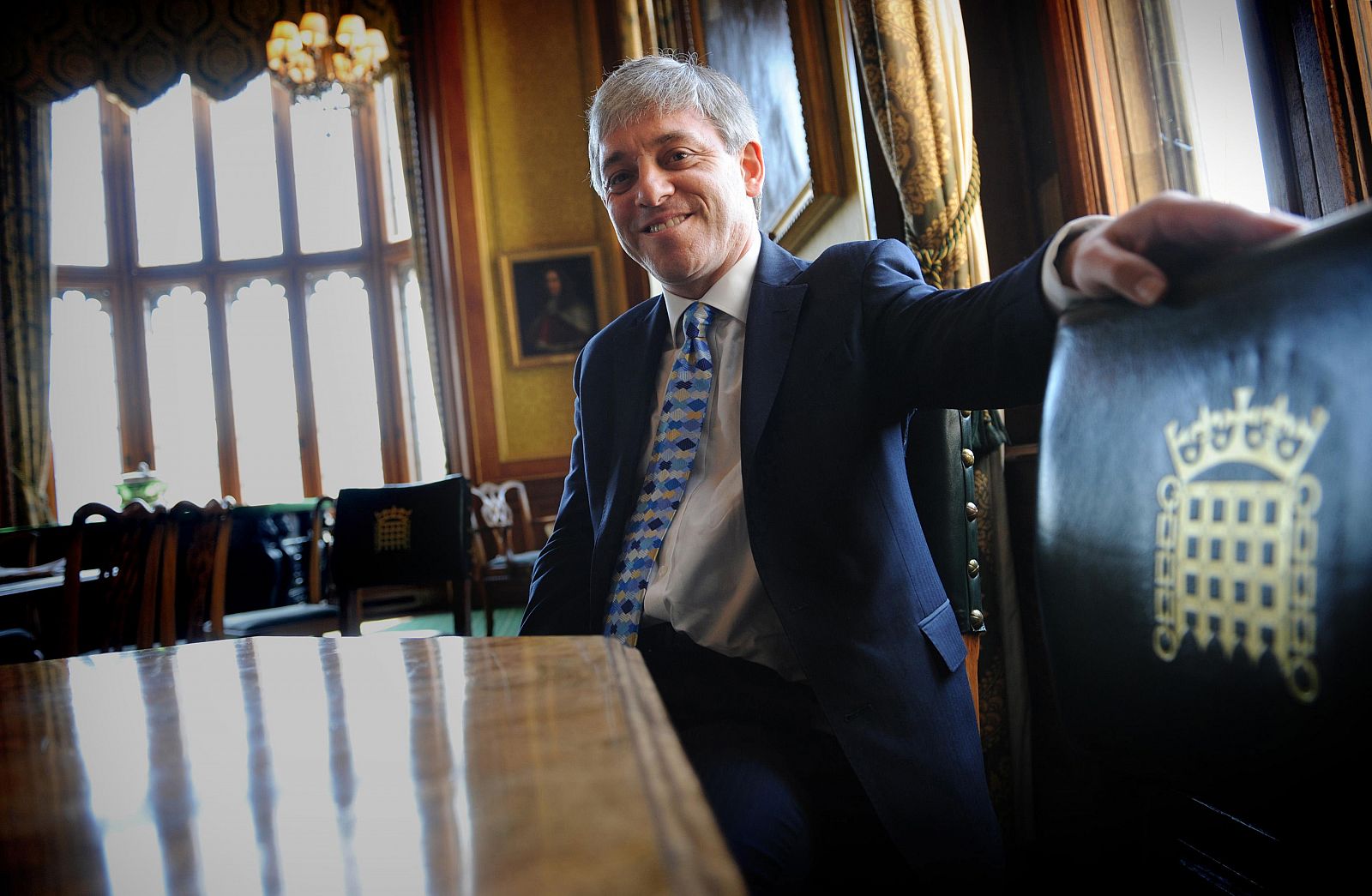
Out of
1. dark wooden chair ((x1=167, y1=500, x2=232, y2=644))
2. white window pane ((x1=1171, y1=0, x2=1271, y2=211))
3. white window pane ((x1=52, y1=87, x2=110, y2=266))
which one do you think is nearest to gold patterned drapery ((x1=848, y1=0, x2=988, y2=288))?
white window pane ((x1=1171, y1=0, x2=1271, y2=211))

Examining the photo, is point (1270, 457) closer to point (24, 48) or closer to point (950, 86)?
point (950, 86)

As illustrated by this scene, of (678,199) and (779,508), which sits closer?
(779,508)

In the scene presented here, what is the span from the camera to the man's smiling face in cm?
141

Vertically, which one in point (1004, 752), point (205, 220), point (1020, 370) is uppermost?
point (205, 220)

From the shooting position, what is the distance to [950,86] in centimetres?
204

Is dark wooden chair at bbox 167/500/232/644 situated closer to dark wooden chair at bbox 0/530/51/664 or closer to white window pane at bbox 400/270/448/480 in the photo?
dark wooden chair at bbox 0/530/51/664

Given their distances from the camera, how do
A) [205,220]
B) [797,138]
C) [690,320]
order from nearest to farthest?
[690,320] → [797,138] → [205,220]

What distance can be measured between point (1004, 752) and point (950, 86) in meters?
1.52

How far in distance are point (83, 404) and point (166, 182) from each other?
7.71ft

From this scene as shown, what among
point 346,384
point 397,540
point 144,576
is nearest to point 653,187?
point 397,540

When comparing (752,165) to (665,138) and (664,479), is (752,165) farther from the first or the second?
(664,479)

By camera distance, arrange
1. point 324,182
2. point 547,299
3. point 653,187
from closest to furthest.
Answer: point 653,187, point 547,299, point 324,182

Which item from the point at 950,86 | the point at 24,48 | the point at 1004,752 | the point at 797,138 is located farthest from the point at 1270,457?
the point at 24,48

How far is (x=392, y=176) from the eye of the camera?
8.62m
